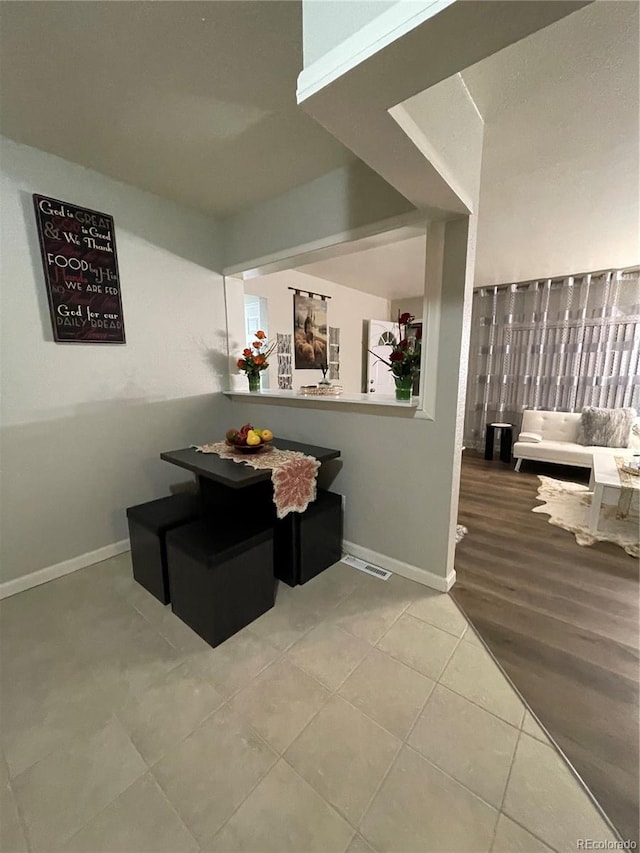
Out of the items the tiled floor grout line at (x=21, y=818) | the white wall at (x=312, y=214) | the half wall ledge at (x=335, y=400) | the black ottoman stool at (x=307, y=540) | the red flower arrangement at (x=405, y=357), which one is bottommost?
the tiled floor grout line at (x=21, y=818)

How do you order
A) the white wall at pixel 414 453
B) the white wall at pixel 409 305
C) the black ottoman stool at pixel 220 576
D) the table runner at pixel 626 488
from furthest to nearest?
1. the white wall at pixel 409 305
2. the table runner at pixel 626 488
3. the white wall at pixel 414 453
4. the black ottoman stool at pixel 220 576

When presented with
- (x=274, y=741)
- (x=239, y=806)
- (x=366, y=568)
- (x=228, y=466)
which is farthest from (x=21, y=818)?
(x=366, y=568)

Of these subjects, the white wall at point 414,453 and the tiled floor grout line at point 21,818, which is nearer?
the tiled floor grout line at point 21,818

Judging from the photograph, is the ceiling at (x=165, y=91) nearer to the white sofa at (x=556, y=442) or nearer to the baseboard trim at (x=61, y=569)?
the baseboard trim at (x=61, y=569)

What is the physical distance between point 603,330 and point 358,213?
13.7 ft

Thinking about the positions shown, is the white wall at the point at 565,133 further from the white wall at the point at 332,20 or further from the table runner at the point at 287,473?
the table runner at the point at 287,473

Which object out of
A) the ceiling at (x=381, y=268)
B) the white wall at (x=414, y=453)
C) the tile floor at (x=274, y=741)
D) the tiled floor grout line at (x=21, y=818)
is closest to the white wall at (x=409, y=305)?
the ceiling at (x=381, y=268)

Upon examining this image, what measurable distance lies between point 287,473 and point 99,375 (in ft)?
4.66

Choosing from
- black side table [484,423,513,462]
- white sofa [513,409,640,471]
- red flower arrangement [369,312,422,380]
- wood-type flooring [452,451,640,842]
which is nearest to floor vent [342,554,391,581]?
wood-type flooring [452,451,640,842]

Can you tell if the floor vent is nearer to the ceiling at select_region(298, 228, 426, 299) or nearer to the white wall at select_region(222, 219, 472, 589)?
the white wall at select_region(222, 219, 472, 589)

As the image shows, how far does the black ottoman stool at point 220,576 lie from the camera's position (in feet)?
5.07

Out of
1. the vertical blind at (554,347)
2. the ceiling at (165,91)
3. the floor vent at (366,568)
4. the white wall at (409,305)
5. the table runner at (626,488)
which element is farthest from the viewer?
the white wall at (409,305)

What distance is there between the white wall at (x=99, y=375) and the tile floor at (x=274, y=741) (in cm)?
59

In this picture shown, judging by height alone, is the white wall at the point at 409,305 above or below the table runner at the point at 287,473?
above
